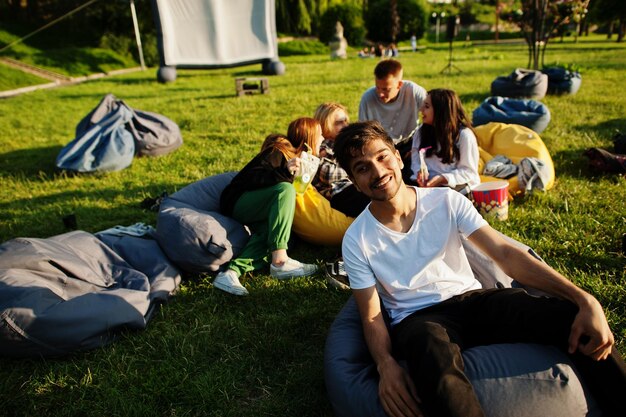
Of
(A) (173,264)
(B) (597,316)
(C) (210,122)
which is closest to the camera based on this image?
(B) (597,316)

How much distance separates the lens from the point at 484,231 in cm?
212

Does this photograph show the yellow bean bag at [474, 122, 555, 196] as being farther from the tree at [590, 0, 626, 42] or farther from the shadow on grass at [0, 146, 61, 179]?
the tree at [590, 0, 626, 42]

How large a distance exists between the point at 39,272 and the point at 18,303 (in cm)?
40

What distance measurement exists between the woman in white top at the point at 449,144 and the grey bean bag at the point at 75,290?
2.40 metres

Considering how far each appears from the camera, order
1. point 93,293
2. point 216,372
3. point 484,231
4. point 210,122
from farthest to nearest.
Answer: point 210,122, point 93,293, point 216,372, point 484,231

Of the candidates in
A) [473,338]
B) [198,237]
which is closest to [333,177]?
[198,237]

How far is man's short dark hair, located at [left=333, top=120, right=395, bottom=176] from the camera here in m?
2.16

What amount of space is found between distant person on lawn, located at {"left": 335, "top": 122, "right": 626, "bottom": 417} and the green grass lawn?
2.17ft

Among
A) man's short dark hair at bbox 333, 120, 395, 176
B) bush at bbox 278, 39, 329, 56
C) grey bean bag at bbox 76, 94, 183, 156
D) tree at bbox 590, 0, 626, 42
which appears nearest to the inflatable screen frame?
grey bean bag at bbox 76, 94, 183, 156

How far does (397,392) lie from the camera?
71.1 inches

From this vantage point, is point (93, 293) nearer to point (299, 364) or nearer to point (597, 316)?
point (299, 364)

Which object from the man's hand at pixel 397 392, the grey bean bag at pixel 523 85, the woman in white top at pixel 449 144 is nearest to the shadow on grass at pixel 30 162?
the woman in white top at pixel 449 144

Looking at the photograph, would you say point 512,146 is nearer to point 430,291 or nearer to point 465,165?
point 465,165

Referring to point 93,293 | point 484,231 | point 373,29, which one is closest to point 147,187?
point 93,293
